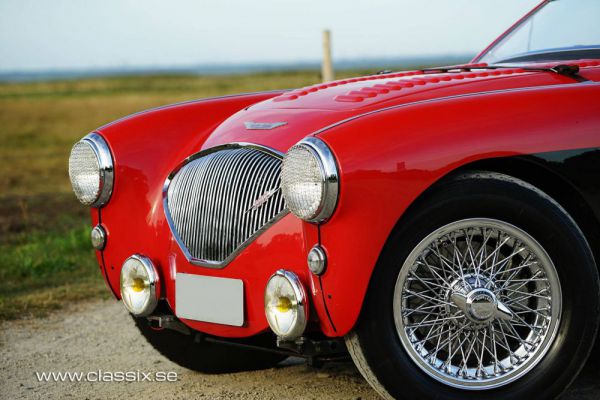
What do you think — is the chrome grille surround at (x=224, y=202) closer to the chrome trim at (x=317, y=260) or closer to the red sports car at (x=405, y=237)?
the red sports car at (x=405, y=237)

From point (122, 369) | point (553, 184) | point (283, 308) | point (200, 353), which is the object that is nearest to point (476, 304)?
point (553, 184)

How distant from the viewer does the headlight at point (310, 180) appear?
284 cm

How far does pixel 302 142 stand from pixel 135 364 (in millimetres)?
1773

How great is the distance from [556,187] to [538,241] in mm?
275

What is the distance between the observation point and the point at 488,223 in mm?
3021

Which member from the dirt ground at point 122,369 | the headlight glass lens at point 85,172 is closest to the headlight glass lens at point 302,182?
the dirt ground at point 122,369

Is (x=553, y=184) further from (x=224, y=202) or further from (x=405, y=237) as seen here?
Answer: (x=224, y=202)

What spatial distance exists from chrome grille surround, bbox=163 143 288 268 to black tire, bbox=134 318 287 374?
A: 660 mm

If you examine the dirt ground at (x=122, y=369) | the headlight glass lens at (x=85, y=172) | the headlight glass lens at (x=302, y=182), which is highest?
the headlight glass lens at (x=302, y=182)

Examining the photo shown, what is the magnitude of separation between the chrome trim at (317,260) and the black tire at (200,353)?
3.71 feet

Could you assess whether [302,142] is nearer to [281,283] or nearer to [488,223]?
[281,283]

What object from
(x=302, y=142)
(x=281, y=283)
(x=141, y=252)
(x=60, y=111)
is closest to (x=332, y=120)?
(x=302, y=142)

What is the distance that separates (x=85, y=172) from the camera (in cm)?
378

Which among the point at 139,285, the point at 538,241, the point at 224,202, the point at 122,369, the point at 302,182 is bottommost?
the point at 122,369
